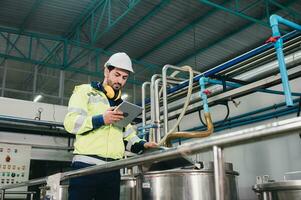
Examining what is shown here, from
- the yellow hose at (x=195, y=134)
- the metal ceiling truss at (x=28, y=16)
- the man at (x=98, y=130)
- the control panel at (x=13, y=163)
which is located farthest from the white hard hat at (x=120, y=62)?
the metal ceiling truss at (x=28, y=16)

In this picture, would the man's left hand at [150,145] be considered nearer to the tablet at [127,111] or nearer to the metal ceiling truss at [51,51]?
the tablet at [127,111]

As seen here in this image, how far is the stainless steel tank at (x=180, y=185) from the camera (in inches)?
74.7

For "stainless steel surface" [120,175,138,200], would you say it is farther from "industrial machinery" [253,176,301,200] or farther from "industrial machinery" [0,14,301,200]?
"industrial machinery" [253,176,301,200]

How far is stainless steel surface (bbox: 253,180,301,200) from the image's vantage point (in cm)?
178

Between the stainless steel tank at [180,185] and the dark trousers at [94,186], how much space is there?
252 millimetres

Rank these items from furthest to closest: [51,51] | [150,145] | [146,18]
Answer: [51,51] → [146,18] → [150,145]

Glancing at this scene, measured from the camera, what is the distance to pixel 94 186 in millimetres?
1776

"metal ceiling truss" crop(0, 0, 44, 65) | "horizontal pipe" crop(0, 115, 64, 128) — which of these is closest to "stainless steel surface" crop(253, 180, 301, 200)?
"horizontal pipe" crop(0, 115, 64, 128)

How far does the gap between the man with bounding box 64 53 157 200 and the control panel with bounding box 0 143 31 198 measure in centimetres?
332

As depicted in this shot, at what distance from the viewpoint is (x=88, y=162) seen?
1.79 metres

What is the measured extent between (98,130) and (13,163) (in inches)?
137

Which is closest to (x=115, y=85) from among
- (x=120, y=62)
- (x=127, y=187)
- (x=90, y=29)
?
(x=120, y=62)

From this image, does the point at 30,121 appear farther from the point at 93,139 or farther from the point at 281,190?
the point at 281,190

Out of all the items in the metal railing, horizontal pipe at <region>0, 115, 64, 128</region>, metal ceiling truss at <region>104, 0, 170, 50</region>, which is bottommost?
the metal railing
